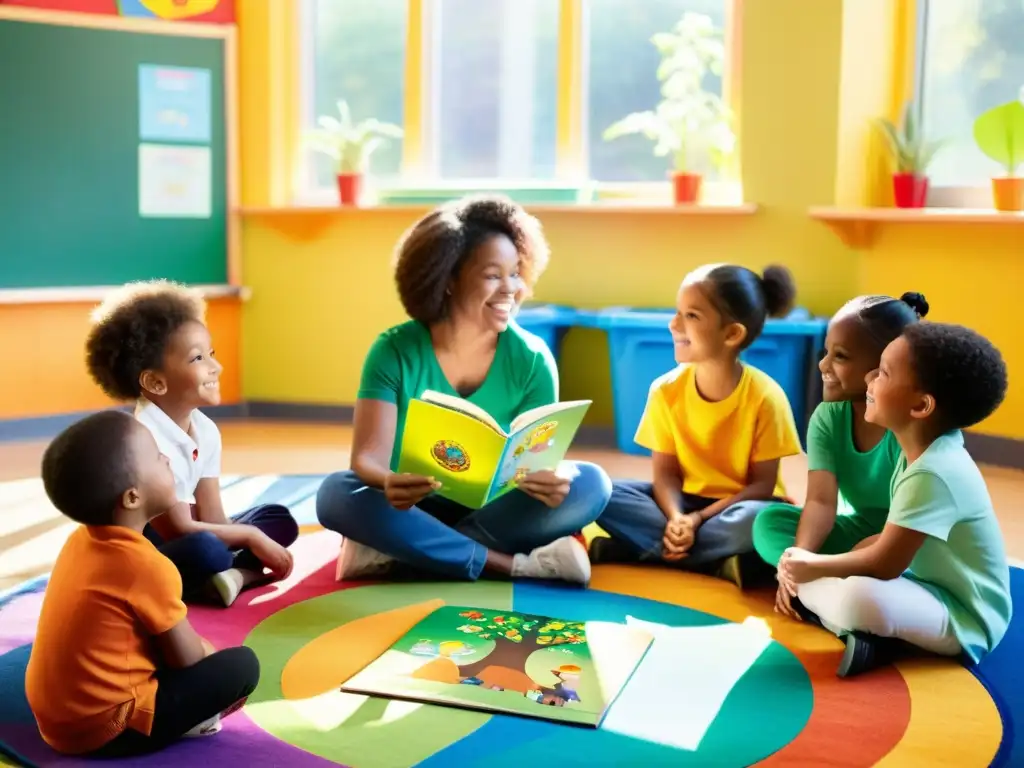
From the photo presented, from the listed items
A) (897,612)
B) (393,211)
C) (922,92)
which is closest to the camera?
(897,612)

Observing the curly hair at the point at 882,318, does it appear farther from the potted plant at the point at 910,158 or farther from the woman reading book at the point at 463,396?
the potted plant at the point at 910,158

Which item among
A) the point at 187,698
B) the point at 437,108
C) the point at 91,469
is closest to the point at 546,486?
the point at 187,698

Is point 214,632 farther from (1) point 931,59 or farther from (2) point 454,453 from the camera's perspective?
(1) point 931,59

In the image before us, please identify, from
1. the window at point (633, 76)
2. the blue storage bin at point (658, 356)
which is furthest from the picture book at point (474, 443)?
the window at point (633, 76)

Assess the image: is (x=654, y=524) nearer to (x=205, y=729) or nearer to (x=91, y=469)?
(x=205, y=729)

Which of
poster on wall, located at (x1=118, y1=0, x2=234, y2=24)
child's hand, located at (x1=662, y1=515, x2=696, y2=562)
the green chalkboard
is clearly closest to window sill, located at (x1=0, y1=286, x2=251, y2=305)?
the green chalkboard

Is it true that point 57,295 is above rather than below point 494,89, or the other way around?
below

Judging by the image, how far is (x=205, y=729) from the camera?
1647 mm

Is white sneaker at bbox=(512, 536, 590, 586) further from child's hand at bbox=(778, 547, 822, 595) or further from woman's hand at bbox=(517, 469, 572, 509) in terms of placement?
child's hand at bbox=(778, 547, 822, 595)

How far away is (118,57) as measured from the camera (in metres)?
4.25

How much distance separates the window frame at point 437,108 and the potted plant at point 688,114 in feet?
0.23

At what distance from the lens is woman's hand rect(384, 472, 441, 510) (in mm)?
2139

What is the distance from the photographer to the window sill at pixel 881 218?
350 cm

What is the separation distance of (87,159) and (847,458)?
3102 millimetres
